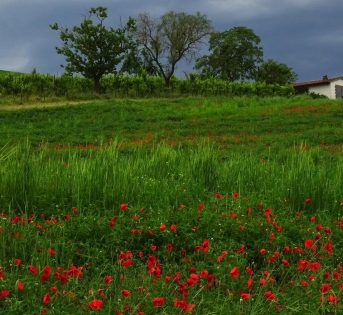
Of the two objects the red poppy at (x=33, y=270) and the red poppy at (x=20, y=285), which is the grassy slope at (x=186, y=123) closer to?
the red poppy at (x=33, y=270)

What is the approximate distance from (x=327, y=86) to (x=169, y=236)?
57951 millimetres

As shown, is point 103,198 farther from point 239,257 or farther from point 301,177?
point 301,177

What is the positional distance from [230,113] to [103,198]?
69.9 ft

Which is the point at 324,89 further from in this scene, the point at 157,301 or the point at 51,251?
→ the point at 157,301

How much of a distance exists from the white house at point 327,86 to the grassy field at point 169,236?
53.8 metres

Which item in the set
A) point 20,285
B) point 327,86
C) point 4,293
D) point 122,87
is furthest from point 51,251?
point 327,86

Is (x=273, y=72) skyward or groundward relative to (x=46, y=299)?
skyward

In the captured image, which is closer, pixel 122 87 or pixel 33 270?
pixel 33 270

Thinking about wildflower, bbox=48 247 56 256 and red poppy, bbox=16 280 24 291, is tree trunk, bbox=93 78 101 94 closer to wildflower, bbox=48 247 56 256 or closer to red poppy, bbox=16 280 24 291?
wildflower, bbox=48 247 56 256

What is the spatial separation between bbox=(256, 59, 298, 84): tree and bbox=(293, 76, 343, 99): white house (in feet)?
17.8

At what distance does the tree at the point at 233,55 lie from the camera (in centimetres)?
6612

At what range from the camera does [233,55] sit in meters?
66.2

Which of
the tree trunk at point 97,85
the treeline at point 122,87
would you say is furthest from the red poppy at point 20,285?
the tree trunk at point 97,85

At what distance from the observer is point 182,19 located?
175 feet
